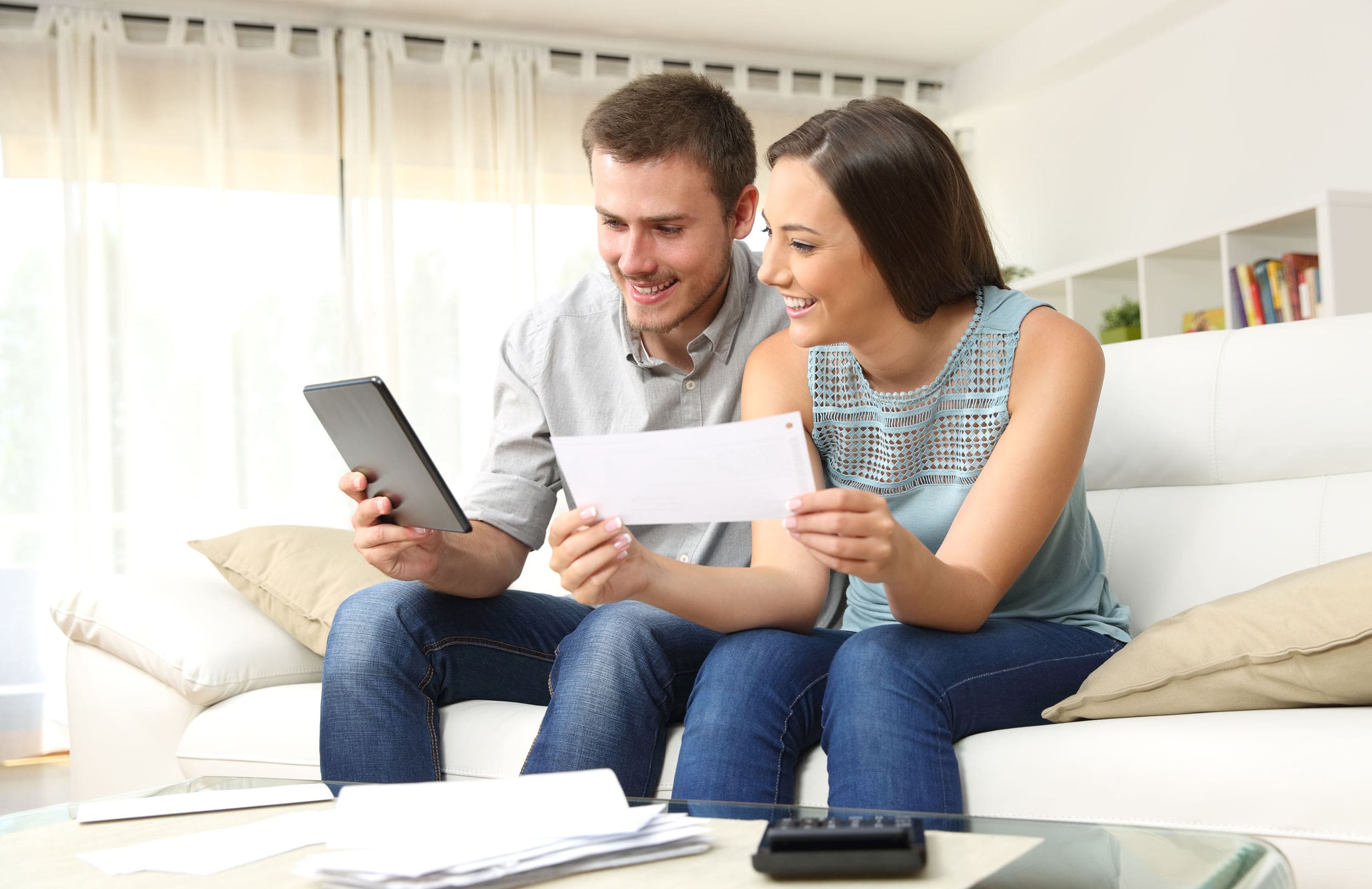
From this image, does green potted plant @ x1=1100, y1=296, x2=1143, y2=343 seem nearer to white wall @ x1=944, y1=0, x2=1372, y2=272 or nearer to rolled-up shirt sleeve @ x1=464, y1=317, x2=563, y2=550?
white wall @ x1=944, y1=0, x2=1372, y2=272

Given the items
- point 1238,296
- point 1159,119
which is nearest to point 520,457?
point 1238,296

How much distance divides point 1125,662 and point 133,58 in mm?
3858

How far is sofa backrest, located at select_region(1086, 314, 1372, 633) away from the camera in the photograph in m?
1.53

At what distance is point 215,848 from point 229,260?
341 cm

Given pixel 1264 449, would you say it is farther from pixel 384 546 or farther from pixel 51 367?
pixel 51 367

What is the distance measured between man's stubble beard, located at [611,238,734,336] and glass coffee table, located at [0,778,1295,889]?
0.87 metres

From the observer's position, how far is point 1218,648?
3.77 ft

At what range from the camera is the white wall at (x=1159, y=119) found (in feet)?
11.0

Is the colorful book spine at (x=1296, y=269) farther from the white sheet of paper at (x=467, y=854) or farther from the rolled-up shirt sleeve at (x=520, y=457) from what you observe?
the white sheet of paper at (x=467, y=854)

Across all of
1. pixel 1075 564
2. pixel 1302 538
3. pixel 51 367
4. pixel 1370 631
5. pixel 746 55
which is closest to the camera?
pixel 1370 631

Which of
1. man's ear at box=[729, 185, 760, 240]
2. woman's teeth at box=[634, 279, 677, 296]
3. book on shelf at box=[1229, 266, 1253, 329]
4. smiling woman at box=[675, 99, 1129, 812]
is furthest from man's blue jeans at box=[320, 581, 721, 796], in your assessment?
book on shelf at box=[1229, 266, 1253, 329]

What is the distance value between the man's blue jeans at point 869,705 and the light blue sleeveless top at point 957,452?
0.33 ft

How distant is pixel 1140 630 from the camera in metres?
1.60

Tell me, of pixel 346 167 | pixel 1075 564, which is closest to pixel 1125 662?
pixel 1075 564
